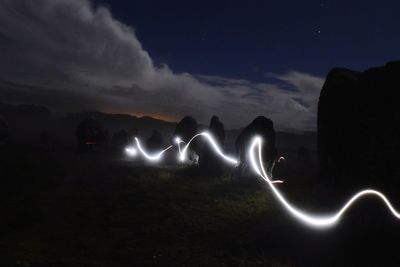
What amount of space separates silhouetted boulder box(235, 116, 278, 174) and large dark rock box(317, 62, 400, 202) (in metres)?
13.9

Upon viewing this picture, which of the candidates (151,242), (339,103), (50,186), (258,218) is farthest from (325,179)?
(50,186)

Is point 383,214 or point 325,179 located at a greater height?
point 325,179

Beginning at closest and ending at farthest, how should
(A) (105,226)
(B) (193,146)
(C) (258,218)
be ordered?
(A) (105,226), (C) (258,218), (B) (193,146)

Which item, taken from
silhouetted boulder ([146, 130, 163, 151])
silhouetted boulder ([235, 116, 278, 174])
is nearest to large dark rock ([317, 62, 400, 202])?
silhouetted boulder ([235, 116, 278, 174])

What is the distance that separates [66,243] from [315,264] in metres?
9.39

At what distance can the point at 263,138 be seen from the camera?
1063 inches

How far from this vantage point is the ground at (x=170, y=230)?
34.1 feet

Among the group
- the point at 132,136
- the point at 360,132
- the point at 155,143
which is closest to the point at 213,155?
the point at 360,132

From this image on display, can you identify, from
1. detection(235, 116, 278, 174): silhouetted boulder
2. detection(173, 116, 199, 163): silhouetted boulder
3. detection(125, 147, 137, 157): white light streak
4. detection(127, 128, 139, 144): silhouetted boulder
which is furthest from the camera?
detection(127, 128, 139, 144): silhouetted boulder

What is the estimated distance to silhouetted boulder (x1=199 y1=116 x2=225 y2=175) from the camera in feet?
104

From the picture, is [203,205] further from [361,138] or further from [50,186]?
[50,186]

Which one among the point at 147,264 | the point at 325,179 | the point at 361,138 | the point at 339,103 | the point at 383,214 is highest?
the point at 339,103

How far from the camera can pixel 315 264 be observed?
34.1 feet

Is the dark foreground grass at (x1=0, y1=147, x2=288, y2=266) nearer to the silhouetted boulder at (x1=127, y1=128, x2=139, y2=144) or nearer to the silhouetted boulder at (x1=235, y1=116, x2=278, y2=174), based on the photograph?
the silhouetted boulder at (x1=235, y1=116, x2=278, y2=174)
